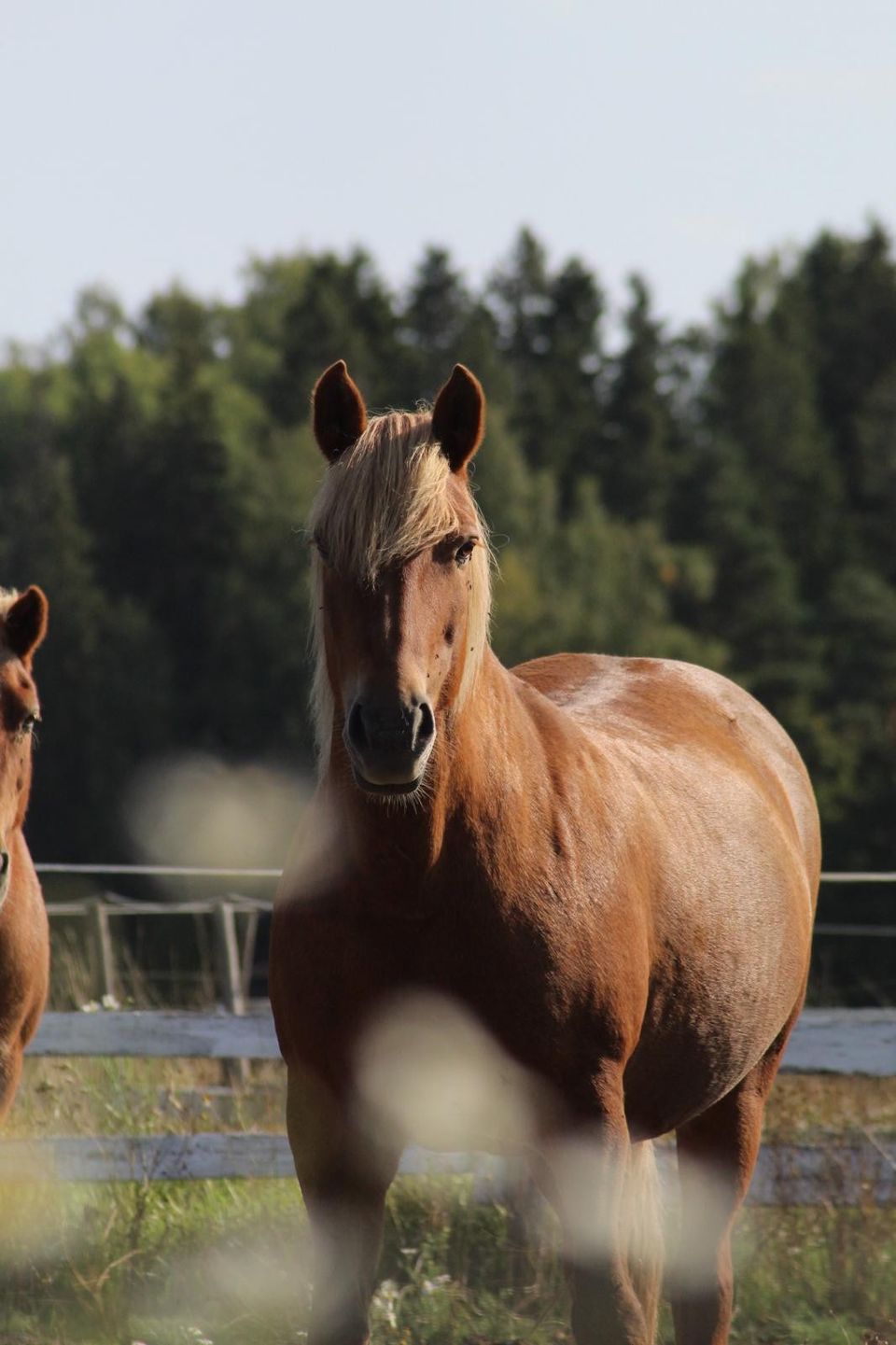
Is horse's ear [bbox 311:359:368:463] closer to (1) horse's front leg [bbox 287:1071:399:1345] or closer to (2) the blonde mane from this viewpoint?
(2) the blonde mane

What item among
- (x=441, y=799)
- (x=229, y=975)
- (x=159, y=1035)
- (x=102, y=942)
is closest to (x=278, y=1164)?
(x=159, y=1035)

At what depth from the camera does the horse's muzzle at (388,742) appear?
3.08m

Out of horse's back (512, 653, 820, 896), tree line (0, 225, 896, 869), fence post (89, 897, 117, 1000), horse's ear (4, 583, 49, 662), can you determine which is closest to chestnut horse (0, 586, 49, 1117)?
horse's ear (4, 583, 49, 662)

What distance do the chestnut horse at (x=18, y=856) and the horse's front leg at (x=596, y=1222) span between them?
2.40 meters

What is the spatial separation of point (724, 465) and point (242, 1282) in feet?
136

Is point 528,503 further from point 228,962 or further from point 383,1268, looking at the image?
point 383,1268

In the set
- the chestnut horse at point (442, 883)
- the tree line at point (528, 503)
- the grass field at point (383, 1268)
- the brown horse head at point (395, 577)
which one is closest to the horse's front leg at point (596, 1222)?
the chestnut horse at point (442, 883)

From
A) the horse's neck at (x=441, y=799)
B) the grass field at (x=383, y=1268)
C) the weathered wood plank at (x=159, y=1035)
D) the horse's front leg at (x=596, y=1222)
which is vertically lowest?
the grass field at (x=383, y=1268)

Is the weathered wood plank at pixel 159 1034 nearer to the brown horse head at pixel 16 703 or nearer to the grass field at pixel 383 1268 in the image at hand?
the grass field at pixel 383 1268

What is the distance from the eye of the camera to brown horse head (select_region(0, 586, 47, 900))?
17.8ft

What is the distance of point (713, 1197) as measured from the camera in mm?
4922

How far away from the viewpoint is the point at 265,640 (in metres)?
38.4

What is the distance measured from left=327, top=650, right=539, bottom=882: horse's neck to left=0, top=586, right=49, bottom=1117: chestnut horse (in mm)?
2188

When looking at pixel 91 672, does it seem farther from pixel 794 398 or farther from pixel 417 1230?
pixel 417 1230
